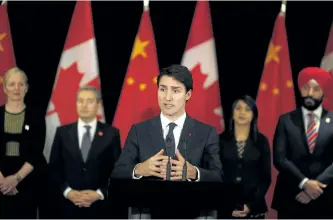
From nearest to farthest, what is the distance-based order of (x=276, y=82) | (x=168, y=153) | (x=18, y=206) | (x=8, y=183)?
(x=168, y=153), (x=8, y=183), (x=18, y=206), (x=276, y=82)

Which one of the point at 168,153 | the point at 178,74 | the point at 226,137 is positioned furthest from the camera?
the point at 226,137

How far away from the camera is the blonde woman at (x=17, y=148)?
5.07 m

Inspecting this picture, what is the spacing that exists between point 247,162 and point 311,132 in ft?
2.00

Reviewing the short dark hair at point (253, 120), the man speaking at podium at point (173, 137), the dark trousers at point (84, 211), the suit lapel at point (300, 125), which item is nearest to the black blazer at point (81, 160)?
the dark trousers at point (84, 211)

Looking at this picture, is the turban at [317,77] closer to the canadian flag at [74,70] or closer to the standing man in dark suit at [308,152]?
the standing man in dark suit at [308,152]

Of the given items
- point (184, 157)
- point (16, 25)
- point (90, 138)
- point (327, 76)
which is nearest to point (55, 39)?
point (16, 25)

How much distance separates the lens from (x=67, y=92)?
585 cm

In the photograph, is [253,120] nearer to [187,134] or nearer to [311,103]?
[311,103]

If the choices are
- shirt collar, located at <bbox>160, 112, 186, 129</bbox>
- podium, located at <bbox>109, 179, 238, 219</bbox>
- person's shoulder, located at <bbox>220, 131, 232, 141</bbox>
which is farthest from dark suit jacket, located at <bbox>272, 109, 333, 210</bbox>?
podium, located at <bbox>109, 179, 238, 219</bbox>

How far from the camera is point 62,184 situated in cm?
511

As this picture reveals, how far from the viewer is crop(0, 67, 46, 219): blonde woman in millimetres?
5070

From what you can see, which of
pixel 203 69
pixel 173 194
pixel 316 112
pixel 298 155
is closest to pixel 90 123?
pixel 203 69

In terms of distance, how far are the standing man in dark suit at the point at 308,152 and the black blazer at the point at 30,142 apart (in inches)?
81.4

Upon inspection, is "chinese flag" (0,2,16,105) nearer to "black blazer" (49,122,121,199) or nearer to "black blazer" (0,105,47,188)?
"black blazer" (0,105,47,188)
